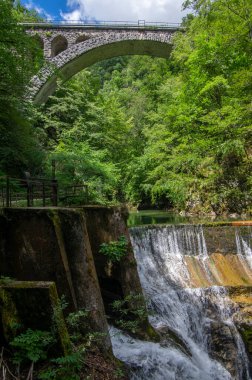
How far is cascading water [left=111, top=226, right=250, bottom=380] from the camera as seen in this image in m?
5.66

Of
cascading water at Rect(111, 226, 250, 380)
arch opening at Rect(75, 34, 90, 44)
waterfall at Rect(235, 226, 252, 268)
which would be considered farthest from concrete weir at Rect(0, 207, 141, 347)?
arch opening at Rect(75, 34, 90, 44)

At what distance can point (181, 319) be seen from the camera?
7738mm

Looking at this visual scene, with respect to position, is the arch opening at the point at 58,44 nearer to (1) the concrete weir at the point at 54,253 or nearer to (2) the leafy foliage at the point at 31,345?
(1) the concrete weir at the point at 54,253

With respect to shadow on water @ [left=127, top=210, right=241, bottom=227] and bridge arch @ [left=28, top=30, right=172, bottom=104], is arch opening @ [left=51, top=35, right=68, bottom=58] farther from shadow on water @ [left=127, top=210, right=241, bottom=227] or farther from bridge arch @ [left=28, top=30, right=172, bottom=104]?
shadow on water @ [left=127, top=210, right=241, bottom=227]

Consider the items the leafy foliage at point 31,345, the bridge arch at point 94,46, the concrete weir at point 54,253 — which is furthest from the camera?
the bridge arch at point 94,46

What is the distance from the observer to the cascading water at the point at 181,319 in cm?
566

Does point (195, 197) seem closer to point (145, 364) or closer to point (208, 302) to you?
point (208, 302)

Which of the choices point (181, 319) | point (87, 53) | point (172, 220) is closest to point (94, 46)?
point (87, 53)

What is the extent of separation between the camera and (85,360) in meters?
4.46

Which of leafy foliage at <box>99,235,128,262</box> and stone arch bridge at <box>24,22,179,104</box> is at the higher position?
stone arch bridge at <box>24,22,179,104</box>

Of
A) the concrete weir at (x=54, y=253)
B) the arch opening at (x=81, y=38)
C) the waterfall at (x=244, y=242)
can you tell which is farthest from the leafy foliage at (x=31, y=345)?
the arch opening at (x=81, y=38)

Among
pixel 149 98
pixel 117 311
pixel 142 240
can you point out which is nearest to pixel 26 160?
pixel 142 240

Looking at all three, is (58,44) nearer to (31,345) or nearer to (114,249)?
(114,249)

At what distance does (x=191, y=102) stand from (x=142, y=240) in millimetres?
10006
